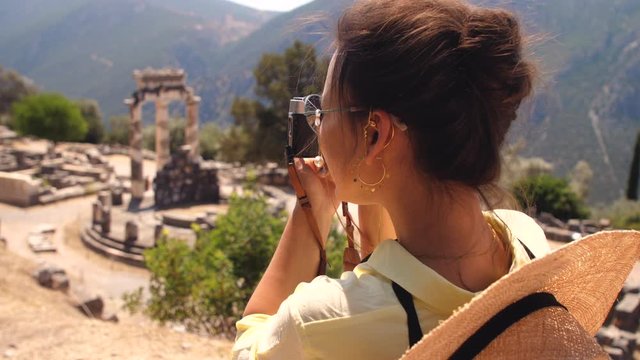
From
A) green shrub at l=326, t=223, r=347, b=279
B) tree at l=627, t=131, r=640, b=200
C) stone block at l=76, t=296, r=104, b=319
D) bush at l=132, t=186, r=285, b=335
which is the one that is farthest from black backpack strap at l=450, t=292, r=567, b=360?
tree at l=627, t=131, r=640, b=200

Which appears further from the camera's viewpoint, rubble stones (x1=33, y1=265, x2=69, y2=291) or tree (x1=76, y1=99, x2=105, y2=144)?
tree (x1=76, y1=99, x2=105, y2=144)

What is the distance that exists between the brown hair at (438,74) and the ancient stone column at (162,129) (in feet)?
73.1

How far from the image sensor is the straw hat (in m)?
1.15

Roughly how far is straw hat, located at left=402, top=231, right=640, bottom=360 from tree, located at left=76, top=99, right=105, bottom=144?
42108 mm

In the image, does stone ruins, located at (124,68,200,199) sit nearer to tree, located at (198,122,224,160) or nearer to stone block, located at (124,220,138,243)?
stone block, located at (124,220,138,243)

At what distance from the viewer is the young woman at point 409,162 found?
122 cm

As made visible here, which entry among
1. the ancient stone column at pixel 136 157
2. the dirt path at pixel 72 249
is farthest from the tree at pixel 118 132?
the dirt path at pixel 72 249

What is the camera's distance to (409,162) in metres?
1.41

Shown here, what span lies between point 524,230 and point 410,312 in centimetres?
62

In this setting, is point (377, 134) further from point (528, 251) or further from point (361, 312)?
point (528, 251)

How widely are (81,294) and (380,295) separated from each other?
9585 mm

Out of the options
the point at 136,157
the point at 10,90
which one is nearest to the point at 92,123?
the point at 10,90

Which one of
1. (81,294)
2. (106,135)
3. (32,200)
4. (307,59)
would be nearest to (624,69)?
(106,135)

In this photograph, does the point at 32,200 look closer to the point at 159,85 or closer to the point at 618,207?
the point at 159,85
